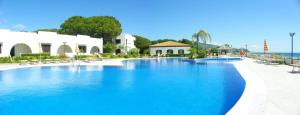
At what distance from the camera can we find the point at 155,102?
315 inches

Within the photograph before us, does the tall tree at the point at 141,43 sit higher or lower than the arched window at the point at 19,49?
higher

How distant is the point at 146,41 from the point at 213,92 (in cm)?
5242

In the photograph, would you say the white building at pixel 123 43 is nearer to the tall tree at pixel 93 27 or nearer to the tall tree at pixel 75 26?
the tall tree at pixel 93 27

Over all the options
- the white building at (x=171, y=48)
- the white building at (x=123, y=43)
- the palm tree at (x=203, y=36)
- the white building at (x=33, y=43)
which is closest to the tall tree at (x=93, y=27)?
the white building at (x=123, y=43)

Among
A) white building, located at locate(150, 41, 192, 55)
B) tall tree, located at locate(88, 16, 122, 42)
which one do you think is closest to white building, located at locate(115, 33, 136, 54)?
tall tree, located at locate(88, 16, 122, 42)

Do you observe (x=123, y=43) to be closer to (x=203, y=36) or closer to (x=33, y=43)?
(x=203, y=36)

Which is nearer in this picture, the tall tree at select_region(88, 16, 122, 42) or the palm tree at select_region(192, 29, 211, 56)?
the palm tree at select_region(192, 29, 211, 56)

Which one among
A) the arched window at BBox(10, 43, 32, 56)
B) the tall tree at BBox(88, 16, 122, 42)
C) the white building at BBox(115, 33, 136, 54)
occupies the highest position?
the tall tree at BBox(88, 16, 122, 42)

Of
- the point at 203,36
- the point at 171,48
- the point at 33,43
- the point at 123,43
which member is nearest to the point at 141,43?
the point at 123,43

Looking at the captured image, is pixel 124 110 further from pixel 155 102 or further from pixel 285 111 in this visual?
pixel 285 111

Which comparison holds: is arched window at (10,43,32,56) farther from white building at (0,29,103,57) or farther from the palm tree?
the palm tree

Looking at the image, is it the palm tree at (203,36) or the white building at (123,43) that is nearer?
the palm tree at (203,36)

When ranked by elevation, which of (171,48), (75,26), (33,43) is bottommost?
(171,48)

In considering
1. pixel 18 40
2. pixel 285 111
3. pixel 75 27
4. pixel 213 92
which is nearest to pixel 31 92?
pixel 213 92
